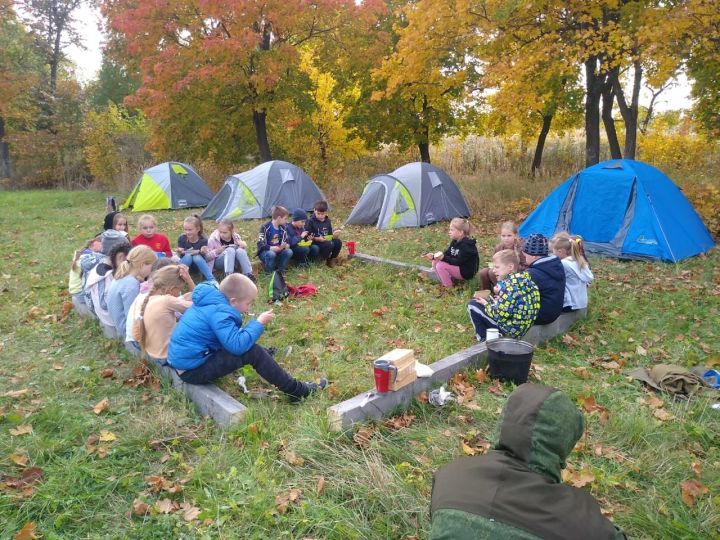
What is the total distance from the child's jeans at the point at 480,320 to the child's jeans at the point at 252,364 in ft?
6.38

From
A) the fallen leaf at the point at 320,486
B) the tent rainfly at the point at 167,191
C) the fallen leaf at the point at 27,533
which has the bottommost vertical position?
the fallen leaf at the point at 27,533

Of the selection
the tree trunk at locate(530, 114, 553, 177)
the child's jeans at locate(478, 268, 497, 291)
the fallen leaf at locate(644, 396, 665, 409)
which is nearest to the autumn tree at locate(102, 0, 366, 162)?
the tree trunk at locate(530, 114, 553, 177)

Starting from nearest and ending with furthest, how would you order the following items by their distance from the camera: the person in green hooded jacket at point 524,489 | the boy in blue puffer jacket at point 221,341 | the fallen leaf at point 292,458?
the person in green hooded jacket at point 524,489 → the fallen leaf at point 292,458 → the boy in blue puffer jacket at point 221,341

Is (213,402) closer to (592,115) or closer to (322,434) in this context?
(322,434)

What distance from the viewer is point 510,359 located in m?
4.17

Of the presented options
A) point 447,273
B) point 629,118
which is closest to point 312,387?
point 447,273

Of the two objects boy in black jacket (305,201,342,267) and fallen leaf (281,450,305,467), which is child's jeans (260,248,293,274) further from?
fallen leaf (281,450,305,467)

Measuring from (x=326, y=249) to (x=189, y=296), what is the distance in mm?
3430

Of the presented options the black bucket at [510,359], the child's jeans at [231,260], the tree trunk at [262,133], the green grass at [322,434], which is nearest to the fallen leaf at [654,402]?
the green grass at [322,434]

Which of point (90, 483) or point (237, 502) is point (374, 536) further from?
point (90, 483)

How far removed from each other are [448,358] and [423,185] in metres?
8.05

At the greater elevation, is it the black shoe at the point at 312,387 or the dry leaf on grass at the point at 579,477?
the dry leaf on grass at the point at 579,477

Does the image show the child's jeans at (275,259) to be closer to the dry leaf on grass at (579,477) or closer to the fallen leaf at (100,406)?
the fallen leaf at (100,406)

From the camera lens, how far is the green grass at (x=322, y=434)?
2783mm
